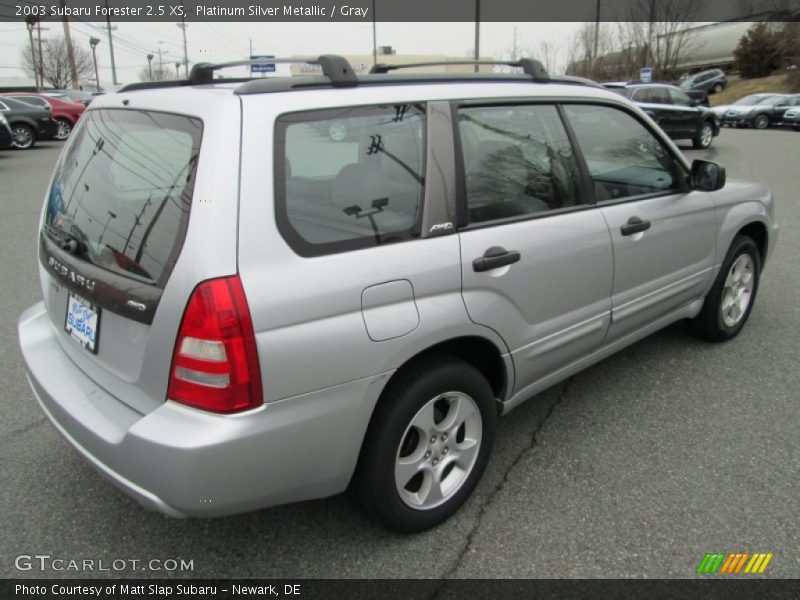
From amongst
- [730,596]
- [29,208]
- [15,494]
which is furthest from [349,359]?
[29,208]

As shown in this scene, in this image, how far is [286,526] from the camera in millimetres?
2490

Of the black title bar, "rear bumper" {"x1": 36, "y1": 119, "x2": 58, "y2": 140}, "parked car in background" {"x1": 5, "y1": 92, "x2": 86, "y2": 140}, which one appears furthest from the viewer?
"parked car in background" {"x1": 5, "y1": 92, "x2": 86, "y2": 140}

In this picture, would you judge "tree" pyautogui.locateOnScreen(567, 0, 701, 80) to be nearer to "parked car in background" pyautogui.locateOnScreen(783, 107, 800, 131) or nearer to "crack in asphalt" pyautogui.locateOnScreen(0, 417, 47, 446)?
"parked car in background" pyautogui.locateOnScreen(783, 107, 800, 131)

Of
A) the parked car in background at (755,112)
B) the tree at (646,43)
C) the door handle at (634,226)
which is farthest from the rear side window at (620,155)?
the tree at (646,43)

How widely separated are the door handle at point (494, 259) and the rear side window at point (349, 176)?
0.29 metres

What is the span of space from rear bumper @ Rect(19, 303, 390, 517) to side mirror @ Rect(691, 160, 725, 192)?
2455mm

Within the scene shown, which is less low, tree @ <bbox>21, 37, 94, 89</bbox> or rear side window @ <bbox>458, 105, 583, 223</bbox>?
tree @ <bbox>21, 37, 94, 89</bbox>

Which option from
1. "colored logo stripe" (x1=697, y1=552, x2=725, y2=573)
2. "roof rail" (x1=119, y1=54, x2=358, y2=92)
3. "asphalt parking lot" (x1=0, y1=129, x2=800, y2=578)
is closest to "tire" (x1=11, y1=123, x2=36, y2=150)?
"asphalt parking lot" (x1=0, y1=129, x2=800, y2=578)

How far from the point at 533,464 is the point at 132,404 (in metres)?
1.77

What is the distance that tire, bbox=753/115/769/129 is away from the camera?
26.0 meters

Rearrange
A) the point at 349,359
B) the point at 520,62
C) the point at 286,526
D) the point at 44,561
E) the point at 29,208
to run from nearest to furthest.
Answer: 1. the point at 349,359
2. the point at 44,561
3. the point at 286,526
4. the point at 520,62
5. the point at 29,208

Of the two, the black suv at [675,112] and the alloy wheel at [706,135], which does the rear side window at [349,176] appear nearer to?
the black suv at [675,112]

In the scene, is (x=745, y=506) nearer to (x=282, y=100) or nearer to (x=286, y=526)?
(x=286, y=526)

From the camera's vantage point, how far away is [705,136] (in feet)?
55.9
